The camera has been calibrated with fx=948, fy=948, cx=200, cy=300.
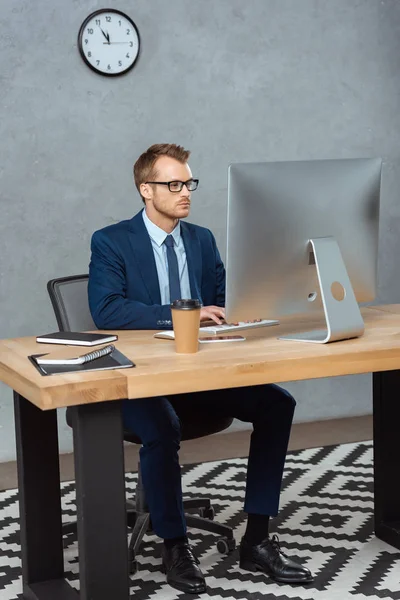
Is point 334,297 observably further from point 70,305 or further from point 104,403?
point 70,305

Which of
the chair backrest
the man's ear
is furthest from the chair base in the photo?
the man's ear

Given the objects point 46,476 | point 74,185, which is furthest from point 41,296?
point 46,476

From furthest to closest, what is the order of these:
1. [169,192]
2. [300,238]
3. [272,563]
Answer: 1. [169,192]
2. [272,563]
3. [300,238]

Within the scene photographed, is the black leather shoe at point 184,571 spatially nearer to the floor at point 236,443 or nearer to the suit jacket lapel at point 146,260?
the suit jacket lapel at point 146,260

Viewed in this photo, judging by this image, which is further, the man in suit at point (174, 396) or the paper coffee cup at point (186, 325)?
the man in suit at point (174, 396)

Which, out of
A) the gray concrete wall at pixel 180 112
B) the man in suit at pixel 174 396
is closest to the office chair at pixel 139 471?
the man in suit at pixel 174 396

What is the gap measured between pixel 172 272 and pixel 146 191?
27cm

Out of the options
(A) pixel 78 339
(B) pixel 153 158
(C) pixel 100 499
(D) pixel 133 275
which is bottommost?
(C) pixel 100 499

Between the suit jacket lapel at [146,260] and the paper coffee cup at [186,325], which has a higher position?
the suit jacket lapel at [146,260]

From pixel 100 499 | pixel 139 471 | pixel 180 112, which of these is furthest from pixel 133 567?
pixel 180 112

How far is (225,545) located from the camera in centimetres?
294

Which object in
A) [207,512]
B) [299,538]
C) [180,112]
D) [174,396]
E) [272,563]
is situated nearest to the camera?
[272,563]

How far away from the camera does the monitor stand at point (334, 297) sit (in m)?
2.46

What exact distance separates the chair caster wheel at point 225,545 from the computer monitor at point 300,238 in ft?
2.52
